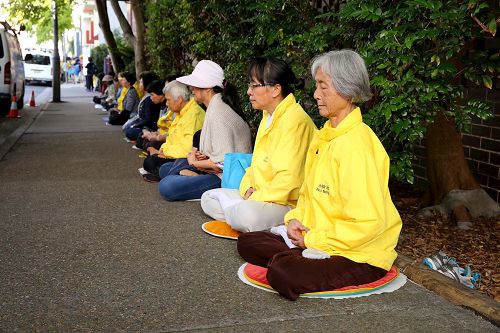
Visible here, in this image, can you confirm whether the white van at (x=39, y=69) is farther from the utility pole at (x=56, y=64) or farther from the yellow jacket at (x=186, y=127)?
the yellow jacket at (x=186, y=127)

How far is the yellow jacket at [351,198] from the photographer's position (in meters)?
4.02

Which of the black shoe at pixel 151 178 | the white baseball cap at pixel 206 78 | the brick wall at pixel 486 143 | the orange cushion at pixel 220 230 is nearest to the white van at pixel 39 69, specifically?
the black shoe at pixel 151 178

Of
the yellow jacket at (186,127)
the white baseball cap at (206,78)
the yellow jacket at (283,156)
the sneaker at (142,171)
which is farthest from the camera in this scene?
the sneaker at (142,171)

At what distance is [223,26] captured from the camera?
8.89 m

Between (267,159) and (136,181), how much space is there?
3.54m

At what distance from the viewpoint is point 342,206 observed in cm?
413

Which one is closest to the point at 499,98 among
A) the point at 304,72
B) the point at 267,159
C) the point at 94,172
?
the point at 304,72

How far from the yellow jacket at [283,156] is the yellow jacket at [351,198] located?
2.57ft

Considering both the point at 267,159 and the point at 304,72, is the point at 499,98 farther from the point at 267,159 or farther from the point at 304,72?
the point at 267,159

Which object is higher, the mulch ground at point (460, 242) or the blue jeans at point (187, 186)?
the blue jeans at point (187, 186)

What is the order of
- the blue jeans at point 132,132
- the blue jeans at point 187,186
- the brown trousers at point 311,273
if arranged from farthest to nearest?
the blue jeans at point 132,132 < the blue jeans at point 187,186 < the brown trousers at point 311,273

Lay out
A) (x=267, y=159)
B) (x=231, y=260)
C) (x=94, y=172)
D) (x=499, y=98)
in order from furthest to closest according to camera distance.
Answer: (x=94, y=172) < (x=499, y=98) < (x=267, y=159) < (x=231, y=260)

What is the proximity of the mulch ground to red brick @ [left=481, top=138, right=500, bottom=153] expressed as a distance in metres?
0.70

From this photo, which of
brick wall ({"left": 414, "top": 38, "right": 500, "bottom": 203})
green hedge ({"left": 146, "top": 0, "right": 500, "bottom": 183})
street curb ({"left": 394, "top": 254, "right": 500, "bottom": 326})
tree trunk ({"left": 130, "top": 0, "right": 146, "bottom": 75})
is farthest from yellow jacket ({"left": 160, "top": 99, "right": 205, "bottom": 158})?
tree trunk ({"left": 130, "top": 0, "right": 146, "bottom": 75})
